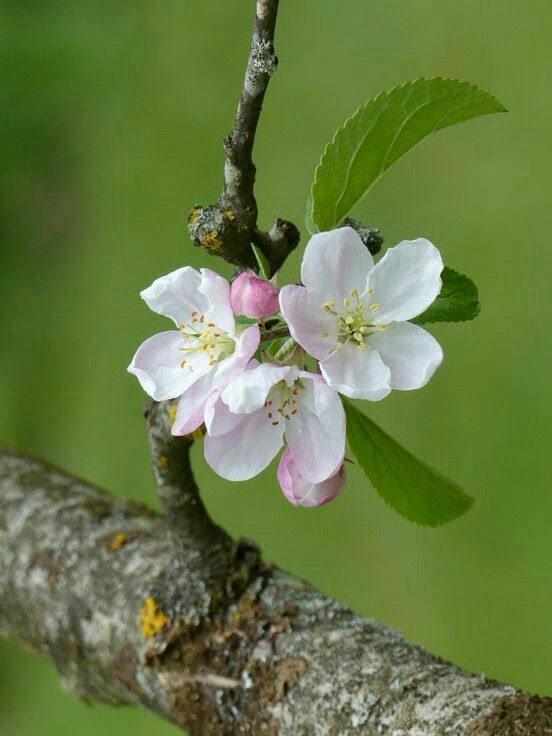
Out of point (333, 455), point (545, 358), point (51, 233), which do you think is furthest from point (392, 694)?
point (51, 233)

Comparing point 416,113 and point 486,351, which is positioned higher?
point 486,351

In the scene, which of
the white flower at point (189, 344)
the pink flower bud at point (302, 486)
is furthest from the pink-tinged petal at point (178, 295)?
the pink flower bud at point (302, 486)

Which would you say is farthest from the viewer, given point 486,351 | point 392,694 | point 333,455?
point 486,351

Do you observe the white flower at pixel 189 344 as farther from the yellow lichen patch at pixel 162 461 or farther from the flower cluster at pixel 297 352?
the yellow lichen patch at pixel 162 461

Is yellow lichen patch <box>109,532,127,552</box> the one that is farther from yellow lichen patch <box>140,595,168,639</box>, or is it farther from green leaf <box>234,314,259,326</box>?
green leaf <box>234,314,259,326</box>

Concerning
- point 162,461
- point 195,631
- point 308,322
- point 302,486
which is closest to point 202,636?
point 195,631

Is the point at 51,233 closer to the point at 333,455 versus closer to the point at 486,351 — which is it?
the point at 486,351

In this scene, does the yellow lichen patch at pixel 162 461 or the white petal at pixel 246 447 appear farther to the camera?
the yellow lichen patch at pixel 162 461

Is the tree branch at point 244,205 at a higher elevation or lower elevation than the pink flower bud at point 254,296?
higher
